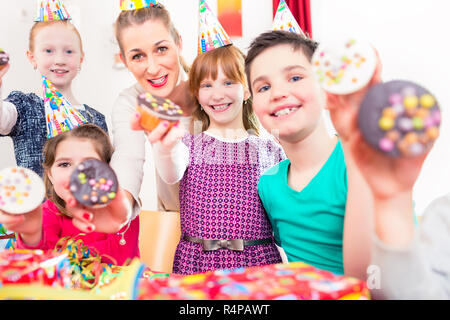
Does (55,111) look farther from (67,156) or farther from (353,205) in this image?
(353,205)

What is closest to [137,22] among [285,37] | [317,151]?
[285,37]

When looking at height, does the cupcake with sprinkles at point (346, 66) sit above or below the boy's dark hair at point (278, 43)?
below

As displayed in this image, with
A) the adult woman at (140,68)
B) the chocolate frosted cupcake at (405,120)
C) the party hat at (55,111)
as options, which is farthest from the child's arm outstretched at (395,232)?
the party hat at (55,111)

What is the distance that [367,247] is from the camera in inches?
17.6

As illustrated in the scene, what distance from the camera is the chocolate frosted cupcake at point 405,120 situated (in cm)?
29

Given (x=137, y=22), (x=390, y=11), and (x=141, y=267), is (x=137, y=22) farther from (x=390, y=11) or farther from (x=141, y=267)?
(x=390, y=11)

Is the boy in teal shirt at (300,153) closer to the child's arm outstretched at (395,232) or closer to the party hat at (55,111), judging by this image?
the child's arm outstretched at (395,232)

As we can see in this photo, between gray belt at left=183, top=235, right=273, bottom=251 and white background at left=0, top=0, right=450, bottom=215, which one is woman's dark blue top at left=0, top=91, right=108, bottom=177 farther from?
gray belt at left=183, top=235, right=273, bottom=251

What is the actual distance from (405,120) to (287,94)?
11.9 inches

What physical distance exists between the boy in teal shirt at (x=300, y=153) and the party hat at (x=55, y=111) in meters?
0.31

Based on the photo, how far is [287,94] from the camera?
58cm

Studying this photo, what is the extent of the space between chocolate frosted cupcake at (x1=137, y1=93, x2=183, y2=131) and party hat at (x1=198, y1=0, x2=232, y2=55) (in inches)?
12.1

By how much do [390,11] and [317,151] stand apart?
0.37 m

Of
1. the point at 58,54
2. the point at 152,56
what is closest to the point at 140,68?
the point at 152,56
